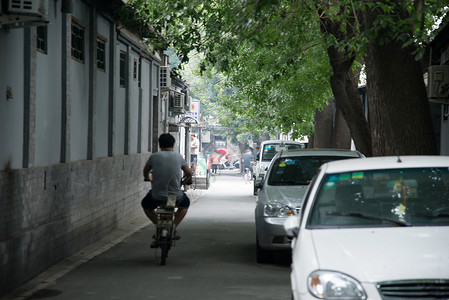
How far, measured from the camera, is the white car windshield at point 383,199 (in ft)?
20.6

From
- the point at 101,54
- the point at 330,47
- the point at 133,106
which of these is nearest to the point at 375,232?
the point at 101,54

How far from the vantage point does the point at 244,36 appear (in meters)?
15.1

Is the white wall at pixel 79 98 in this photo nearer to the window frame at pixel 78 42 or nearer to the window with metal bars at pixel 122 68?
the window frame at pixel 78 42

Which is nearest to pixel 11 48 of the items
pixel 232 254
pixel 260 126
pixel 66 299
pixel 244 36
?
pixel 66 299

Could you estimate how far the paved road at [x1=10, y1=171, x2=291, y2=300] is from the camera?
29.5 ft

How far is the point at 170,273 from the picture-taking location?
10531 millimetres

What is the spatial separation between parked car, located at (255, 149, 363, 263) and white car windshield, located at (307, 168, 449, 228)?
167 inches

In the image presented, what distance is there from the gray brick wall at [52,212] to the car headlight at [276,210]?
301cm

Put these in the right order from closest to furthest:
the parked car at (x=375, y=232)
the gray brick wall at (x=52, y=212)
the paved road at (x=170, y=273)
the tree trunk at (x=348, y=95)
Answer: the parked car at (x=375, y=232), the paved road at (x=170, y=273), the gray brick wall at (x=52, y=212), the tree trunk at (x=348, y=95)

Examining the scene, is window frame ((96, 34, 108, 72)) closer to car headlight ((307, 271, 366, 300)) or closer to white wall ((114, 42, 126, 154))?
white wall ((114, 42, 126, 154))

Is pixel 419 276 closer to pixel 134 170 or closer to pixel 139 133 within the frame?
pixel 134 170

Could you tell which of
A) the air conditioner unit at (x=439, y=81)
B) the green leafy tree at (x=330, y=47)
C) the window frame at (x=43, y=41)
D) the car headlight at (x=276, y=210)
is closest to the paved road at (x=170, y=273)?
the car headlight at (x=276, y=210)

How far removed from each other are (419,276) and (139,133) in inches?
721

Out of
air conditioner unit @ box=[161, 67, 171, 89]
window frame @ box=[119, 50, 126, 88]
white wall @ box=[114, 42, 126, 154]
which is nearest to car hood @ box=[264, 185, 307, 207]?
white wall @ box=[114, 42, 126, 154]
